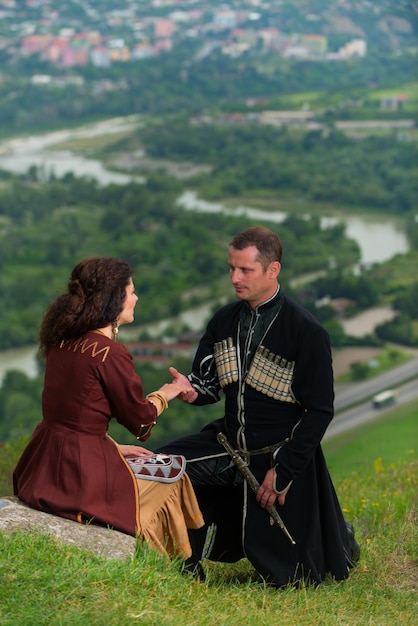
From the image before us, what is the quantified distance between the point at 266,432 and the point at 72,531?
0.72 m

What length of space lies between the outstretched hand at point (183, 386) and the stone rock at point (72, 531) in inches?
21.4

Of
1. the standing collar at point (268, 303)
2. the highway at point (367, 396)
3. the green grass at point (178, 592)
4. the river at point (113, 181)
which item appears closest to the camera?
the green grass at point (178, 592)

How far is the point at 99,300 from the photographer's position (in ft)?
9.78

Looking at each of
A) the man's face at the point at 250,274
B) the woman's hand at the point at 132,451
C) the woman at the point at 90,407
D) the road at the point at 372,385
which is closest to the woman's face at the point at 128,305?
the woman at the point at 90,407

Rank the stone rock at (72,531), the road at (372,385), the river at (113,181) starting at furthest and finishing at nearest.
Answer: the river at (113,181)
the road at (372,385)
the stone rock at (72,531)

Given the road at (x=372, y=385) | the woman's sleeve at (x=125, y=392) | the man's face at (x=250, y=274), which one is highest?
the man's face at (x=250, y=274)

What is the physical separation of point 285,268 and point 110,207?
14506 millimetres

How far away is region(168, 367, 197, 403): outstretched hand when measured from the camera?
3.36m

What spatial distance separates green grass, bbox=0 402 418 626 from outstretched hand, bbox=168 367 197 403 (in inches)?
22.6

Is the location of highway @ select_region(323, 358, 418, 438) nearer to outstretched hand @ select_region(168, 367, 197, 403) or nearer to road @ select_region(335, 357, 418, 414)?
road @ select_region(335, 357, 418, 414)

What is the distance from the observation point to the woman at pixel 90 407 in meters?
2.97

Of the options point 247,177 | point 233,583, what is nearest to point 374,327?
point 247,177

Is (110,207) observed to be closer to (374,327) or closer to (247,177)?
(247,177)

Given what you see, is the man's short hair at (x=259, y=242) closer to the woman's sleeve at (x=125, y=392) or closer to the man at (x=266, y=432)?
the man at (x=266, y=432)
